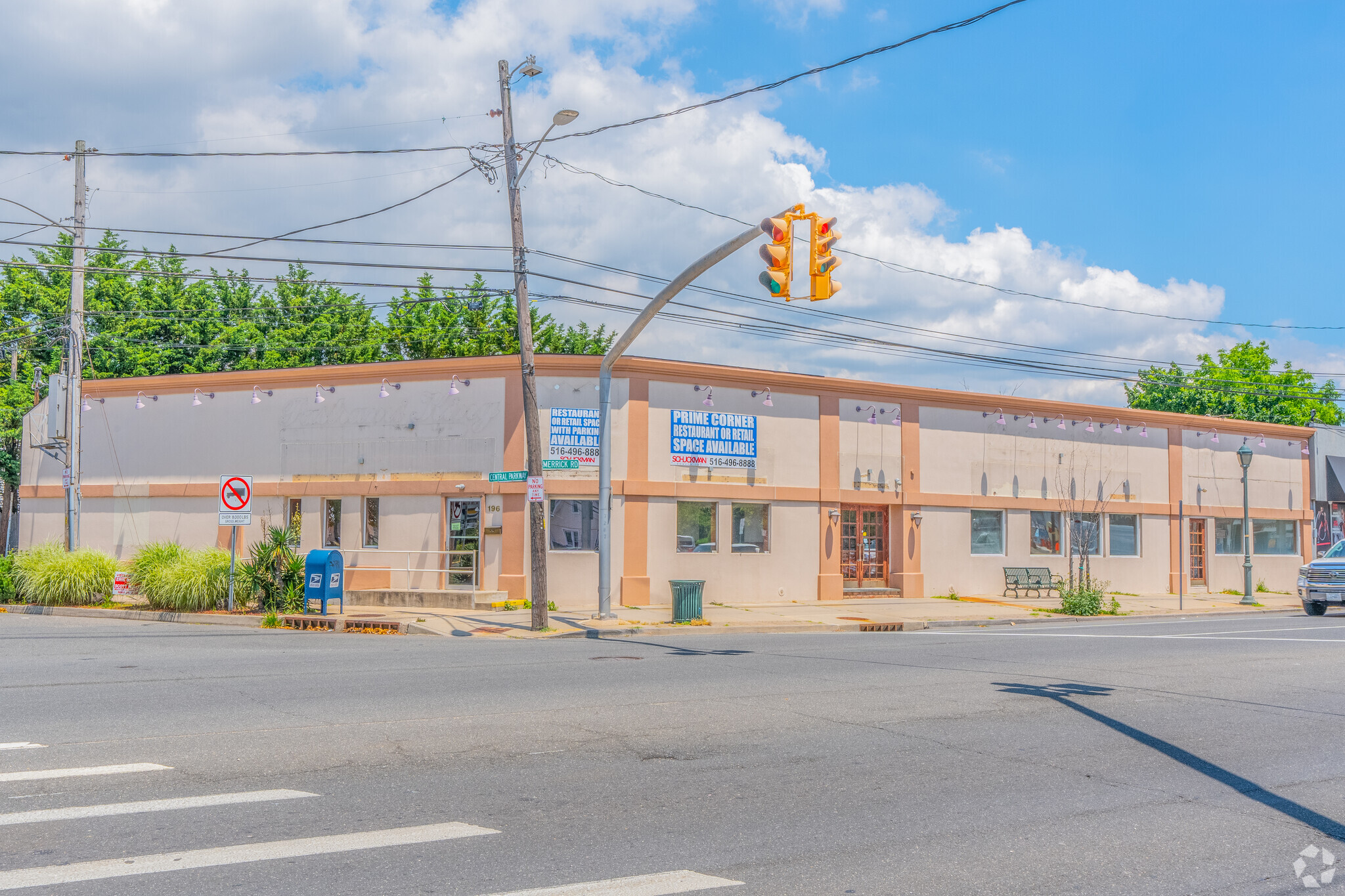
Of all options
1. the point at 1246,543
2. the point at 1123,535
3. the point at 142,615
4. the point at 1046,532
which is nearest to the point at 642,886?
the point at 142,615

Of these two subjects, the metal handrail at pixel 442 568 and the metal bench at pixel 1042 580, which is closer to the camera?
the metal handrail at pixel 442 568

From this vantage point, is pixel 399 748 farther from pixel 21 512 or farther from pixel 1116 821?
pixel 21 512

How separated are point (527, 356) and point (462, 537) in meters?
6.06

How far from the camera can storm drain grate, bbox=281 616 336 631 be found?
19031mm

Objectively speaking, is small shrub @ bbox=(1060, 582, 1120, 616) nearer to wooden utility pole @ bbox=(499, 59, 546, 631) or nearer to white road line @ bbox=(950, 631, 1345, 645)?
white road line @ bbox=(950, 631, 1345, 645)

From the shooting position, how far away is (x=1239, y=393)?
2133 inches

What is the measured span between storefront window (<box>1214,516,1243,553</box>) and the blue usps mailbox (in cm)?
2780

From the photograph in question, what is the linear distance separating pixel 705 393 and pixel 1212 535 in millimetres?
19541

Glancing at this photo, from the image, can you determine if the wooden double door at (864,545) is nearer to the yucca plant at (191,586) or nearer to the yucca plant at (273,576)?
the yucca plant at (273,576)

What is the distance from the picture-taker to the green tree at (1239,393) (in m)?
55.4

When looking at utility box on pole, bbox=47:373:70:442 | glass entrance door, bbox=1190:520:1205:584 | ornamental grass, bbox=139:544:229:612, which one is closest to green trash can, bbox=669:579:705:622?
ornamental grass, bbox=139:544:229:612

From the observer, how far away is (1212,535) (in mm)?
33250

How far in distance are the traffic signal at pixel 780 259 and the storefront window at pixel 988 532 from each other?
17.3 meters

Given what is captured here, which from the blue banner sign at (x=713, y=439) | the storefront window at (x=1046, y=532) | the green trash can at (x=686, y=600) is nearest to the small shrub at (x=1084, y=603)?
the storefront window at (x=1046, y=532)
